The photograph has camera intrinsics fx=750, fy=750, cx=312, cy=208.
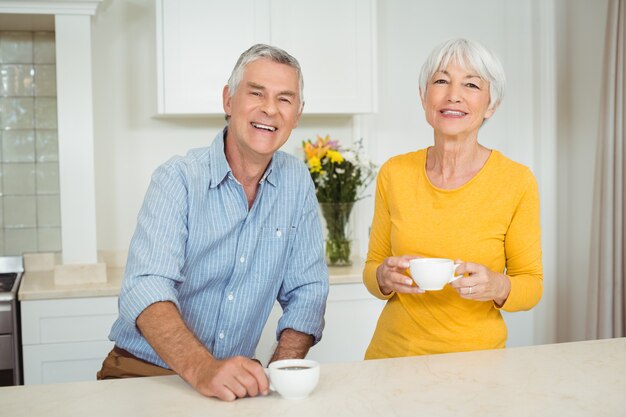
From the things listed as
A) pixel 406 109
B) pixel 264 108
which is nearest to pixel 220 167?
pixel 264 108

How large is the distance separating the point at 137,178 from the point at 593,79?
2.26m

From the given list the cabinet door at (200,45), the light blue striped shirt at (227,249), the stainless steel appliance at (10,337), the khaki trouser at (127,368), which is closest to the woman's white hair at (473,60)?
the light blue striped shirt at (227,249)

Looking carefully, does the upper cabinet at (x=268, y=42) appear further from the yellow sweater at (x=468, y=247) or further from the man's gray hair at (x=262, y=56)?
A: the yellow sweater at (x=468, y=247)

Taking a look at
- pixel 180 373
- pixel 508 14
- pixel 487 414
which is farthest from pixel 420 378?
pixel 508 14

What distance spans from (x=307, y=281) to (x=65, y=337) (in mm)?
1328

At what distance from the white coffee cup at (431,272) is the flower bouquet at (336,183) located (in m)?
1.70

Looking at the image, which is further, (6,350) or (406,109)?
(406,109)

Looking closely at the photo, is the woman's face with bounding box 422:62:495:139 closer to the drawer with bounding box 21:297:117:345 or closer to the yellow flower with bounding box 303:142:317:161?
the yellow flower with bounding box 303:142:317:161

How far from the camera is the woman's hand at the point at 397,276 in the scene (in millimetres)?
1752

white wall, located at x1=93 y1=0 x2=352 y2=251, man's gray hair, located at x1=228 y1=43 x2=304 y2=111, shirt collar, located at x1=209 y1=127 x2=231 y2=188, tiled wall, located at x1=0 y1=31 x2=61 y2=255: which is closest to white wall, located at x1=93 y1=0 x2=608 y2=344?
white wall, located at x1=93 y1=0 x2=352 y2=251

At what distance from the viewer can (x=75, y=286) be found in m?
2.94

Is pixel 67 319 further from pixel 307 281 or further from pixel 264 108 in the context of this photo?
pixel 264 108

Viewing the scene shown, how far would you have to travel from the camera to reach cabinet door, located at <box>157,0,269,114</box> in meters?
3.17

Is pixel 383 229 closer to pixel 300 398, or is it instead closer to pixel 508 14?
pixel 300 398
